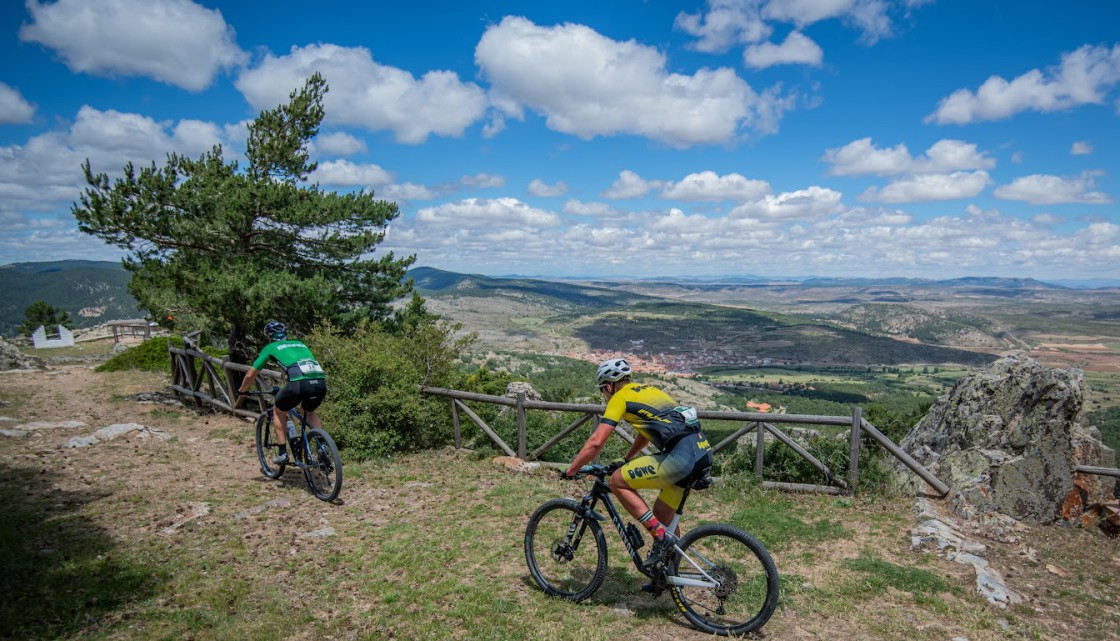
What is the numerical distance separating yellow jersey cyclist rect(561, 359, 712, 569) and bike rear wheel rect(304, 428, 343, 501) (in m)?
4.62

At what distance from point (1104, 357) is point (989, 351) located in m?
26.5

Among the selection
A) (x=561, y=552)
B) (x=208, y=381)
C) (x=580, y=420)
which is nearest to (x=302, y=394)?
(x=561, y=552)

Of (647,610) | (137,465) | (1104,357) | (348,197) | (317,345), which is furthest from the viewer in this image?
(1104,357)

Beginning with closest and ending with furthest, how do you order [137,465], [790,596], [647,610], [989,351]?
[647,610], [790,596], [137,465], [989,351]

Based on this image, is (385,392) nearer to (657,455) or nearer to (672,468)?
(657,455)

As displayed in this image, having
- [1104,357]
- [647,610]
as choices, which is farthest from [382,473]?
[1104,357]

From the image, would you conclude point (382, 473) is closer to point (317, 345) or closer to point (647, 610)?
point (317, 345)

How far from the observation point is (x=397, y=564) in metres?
6.19

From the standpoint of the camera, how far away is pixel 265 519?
7.30m

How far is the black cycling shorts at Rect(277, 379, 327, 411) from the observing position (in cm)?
793

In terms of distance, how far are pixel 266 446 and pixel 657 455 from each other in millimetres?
7581

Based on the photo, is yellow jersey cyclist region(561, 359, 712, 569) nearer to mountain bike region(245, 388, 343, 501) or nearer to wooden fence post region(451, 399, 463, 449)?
mountain bike region(245, 388, 343, 501)

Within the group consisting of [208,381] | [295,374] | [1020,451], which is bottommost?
[1020,451]

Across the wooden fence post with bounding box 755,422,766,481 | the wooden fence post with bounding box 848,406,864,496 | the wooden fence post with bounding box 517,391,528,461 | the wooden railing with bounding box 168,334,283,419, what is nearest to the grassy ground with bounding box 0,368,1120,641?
the wooden fence post with bounding box 848,406,864,496
